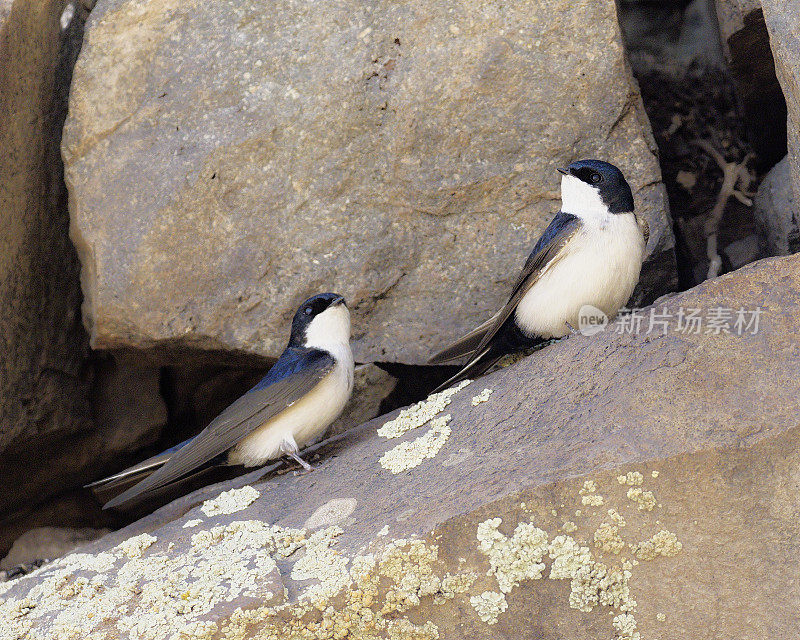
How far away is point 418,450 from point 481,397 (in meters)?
0.28

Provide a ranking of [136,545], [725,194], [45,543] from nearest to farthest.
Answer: [136,545]
[45,543]
[725,194]

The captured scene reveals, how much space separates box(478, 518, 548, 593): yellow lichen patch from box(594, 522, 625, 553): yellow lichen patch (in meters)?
0.13

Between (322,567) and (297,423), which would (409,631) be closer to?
(322,567)

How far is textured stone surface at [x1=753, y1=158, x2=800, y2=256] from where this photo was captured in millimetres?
3441

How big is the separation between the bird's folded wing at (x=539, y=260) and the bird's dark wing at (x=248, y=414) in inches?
24.3

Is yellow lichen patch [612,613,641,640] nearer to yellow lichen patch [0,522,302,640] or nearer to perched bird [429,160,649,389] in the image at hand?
yellow lichen patch [0,522,302,640]

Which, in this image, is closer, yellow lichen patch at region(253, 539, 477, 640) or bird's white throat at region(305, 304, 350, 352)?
yellow lichen patch at region(253, 539, 477, 640)

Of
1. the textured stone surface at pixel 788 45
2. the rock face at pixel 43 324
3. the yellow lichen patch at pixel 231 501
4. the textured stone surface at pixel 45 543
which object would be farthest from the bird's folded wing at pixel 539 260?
the textured stone surface at pixel 45 543

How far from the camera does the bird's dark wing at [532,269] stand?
317 centimetres

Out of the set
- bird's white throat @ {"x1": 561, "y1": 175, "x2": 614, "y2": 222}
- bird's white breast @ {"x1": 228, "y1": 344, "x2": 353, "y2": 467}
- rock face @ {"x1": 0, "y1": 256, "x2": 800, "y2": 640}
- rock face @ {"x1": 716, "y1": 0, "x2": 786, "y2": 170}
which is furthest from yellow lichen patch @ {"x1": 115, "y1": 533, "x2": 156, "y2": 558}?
rock face @ {"x1": 716, "y1": 0, "x2": 786, "y2": 170}

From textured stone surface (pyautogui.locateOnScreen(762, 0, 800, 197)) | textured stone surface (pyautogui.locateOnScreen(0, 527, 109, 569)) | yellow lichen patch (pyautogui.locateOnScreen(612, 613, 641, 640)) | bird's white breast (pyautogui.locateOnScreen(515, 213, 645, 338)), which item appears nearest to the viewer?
yellow lichen patch (pyautogui.locateOnScreen(612, 613, 641, 640))

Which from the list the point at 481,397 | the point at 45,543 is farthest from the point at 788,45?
the point at 45,543

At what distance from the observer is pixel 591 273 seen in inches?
124

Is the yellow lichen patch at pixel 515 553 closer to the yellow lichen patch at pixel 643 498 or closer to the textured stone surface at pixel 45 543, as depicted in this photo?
the yellow lichen patch at pixel 643 498
